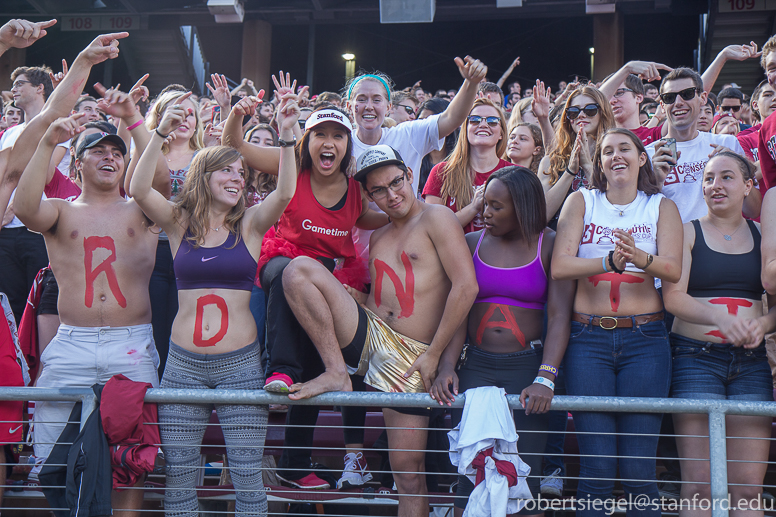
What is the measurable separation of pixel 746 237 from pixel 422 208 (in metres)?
1.66

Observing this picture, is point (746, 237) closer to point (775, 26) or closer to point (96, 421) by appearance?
point (96, 421)

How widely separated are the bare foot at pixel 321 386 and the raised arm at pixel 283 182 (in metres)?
0.88

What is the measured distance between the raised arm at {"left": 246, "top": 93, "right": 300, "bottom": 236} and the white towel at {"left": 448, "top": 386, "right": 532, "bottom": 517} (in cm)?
136

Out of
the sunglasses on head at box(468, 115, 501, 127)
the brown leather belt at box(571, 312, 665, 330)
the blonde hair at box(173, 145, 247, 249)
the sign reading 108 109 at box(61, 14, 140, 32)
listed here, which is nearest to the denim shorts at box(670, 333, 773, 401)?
the brown leather belt at box(571, 312, 665, 330)

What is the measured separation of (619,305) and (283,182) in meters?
1.78

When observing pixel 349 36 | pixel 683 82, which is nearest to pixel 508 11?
pixel 349 36

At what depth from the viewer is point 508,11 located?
41.8 ft

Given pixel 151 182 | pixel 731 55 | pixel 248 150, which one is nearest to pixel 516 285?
pixel 248 150

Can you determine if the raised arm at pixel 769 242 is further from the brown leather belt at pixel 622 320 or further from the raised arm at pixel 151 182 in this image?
the raised arm at pixel 151 182

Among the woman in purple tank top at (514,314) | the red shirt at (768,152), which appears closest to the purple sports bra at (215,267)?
the woman in purple tank top at (514,314)

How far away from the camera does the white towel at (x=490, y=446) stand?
2.89 m

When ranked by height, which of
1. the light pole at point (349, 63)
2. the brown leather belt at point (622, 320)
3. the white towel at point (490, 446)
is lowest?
the white towel at point (490, 446)

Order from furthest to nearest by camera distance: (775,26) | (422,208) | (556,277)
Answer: (775,26)
(422,208)
(556,277)

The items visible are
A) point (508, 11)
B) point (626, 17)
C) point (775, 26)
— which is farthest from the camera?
point (626, 17)
